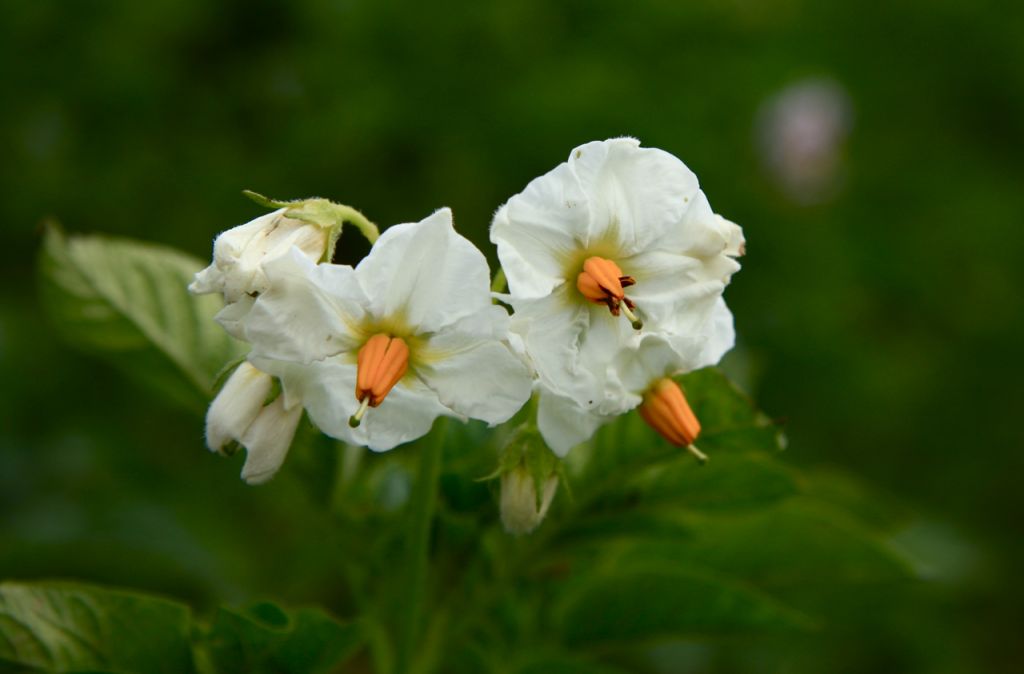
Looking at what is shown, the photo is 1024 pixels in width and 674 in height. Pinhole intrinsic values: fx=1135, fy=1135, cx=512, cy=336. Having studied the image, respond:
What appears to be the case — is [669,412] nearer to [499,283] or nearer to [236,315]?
[499,283]

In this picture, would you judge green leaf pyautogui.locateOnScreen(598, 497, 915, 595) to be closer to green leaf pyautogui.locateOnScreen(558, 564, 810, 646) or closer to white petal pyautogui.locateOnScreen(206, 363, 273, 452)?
green leaf pyautogui.locateOnScreen(558, 564, 810, 646)

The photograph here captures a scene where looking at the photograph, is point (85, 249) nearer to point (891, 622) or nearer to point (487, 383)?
point (487, 383)

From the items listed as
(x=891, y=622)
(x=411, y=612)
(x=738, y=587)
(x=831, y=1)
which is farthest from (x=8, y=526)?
(x=831, y=1)

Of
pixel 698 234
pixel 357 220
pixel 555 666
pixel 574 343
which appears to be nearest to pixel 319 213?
pixel 357 220

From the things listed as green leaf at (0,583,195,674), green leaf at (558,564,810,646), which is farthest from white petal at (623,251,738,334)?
green leaf at (0,583,195,674)

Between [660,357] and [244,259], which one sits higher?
[244,259]

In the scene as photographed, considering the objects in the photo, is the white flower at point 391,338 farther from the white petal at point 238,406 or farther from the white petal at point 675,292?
the white petal at point 675,292

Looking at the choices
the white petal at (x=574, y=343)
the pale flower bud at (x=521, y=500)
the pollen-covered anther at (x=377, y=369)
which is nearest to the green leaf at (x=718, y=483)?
the pale flower bud at (x=521, y=500)
